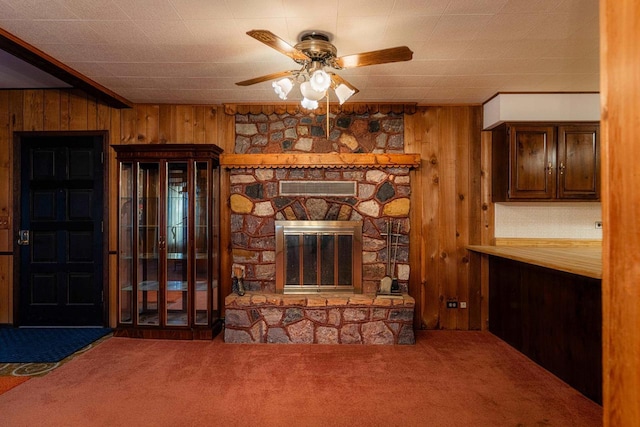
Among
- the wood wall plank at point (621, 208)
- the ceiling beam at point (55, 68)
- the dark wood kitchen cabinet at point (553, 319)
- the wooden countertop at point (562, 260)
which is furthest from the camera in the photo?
the ceiling beam at point (55, 68)

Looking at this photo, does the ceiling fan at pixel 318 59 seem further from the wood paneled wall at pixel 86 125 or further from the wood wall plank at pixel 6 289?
the wood wall plank at pixel 6 289

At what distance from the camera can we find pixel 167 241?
3.89 m

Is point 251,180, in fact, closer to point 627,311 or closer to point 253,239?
point 253,239

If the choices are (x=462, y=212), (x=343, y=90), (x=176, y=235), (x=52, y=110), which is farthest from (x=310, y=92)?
(x=52, y=110)

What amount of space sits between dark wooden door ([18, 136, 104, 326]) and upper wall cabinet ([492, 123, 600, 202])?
14.4 ft

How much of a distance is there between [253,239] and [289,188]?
2.19ft

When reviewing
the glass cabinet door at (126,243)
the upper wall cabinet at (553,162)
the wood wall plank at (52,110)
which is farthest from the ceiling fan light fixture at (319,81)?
the wood wall plank at (52,110)

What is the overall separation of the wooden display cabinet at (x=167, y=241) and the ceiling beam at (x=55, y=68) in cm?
54

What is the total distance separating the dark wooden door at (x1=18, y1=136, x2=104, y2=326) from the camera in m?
4.17

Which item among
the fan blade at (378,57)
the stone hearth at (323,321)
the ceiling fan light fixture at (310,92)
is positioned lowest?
the stone hearth at (323,321)

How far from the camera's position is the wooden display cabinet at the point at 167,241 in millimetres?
3832

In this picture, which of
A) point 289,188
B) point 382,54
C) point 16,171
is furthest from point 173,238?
point 382,54

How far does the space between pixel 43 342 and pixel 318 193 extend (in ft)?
10.00

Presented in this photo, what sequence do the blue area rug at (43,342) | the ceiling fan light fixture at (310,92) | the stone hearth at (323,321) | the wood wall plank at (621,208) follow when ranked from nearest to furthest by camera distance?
the wood wall plank at (621,208) → the ceiling fan light fixture at (310,92) → the blue area rug at (43,342) → the stone hearth at (323,321)
